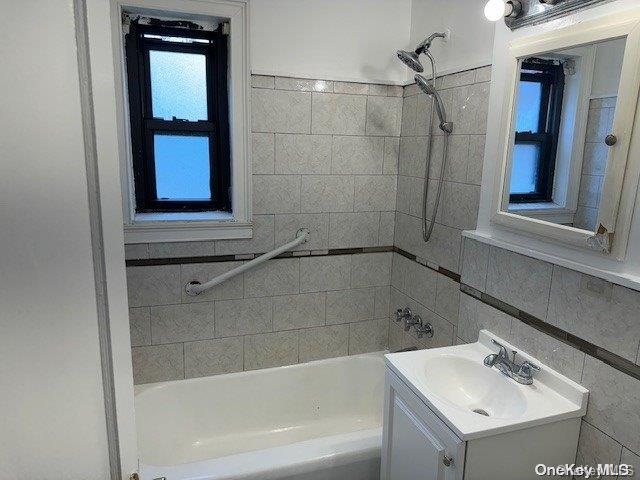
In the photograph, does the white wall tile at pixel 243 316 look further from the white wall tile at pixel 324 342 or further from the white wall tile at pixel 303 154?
the white wall tile at pixel 303 154

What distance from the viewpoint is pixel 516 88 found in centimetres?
158

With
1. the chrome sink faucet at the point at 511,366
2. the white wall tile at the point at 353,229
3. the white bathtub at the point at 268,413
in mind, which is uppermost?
the white wall tile at the point at 353,229

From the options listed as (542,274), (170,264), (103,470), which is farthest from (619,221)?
(170,264)

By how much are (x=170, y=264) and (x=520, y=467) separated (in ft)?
5.87

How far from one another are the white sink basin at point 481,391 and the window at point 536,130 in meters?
0.60

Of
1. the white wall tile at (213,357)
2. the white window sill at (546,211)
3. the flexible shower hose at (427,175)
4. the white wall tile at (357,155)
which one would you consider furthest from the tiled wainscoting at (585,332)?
the white wall tile at (213,357)

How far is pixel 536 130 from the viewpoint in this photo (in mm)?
1511

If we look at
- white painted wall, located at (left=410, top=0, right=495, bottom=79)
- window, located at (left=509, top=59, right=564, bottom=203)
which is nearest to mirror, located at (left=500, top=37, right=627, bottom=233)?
window, located at (left=509, top=59, right=564, bottom=203)

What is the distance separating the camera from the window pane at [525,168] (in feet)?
4.97

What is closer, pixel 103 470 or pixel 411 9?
pixel 103 470

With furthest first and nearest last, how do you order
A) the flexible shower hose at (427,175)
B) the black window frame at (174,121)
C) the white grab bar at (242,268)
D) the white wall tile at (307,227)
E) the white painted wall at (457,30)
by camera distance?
the white wall tile at (307,227) → the white grab bar at (242,268) → the black window frame at (174,121) → the flexible shower hose at (427,175) → the white painted wall at (457,30)

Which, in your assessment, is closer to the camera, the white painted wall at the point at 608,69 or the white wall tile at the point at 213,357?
the white painted wall at the point at 608,69

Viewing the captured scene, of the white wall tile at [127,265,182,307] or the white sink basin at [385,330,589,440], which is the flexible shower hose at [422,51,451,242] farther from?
the white wall tile at [127,265,182,307]

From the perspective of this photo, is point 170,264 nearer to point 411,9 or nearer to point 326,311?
point 326,311
